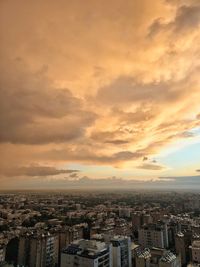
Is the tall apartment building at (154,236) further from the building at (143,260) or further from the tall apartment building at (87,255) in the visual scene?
the tall apartment building at (87,255)

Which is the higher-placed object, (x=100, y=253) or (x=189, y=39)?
(x=189, y=39)

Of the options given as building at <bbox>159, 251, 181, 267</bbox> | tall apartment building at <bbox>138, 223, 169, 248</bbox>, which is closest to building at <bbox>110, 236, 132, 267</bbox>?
building at <bbox>159, 251, 181, 267</bbox>

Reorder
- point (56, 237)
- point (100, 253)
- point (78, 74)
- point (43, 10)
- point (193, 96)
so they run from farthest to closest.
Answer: point (56, 237) → point (100, 253) → point (193, 96) → point (78, 74) → point (43, 10)

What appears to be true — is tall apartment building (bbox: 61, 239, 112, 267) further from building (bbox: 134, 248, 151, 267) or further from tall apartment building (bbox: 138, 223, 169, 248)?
tall apartment building (bbox: 138, 223, 169, 248)

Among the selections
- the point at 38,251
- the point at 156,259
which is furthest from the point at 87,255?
the point at 38,251

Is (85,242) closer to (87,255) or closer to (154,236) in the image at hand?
(87,255)

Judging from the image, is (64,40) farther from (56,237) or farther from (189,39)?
(56,237)

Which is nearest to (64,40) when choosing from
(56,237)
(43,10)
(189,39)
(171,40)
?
(43,10)
